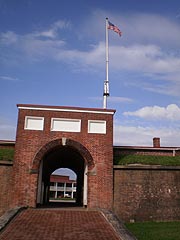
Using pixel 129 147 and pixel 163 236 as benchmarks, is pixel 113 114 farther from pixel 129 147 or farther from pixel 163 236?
pixel 163 236

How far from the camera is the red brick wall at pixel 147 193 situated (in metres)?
14.5

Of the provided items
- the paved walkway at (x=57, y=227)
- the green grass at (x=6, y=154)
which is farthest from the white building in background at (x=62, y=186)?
the paved walkway at (x=57, y=227)

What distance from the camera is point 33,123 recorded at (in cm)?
1566

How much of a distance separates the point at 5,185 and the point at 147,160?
7.46 meters

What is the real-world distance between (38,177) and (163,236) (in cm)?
711

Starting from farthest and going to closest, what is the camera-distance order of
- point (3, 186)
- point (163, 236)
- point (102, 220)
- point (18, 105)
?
point (18, 105) → point (3, 186) → point (102, 220) → point (163, 236)

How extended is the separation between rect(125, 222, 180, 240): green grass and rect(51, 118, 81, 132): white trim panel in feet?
18.9

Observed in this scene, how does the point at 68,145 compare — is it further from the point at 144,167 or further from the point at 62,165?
the point at 62,165

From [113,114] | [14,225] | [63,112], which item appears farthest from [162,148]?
[14,225]

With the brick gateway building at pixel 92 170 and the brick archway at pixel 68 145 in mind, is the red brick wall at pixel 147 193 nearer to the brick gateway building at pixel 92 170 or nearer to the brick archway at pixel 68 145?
the brick gateway building at pixel 92 170

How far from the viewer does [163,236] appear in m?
10.4

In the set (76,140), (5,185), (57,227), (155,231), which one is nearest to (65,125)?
(76,140)

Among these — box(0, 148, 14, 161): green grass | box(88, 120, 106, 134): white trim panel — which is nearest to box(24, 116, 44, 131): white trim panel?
box(0, 148, 14, 161): green grass

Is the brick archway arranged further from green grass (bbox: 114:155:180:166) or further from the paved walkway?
the paved walkway
